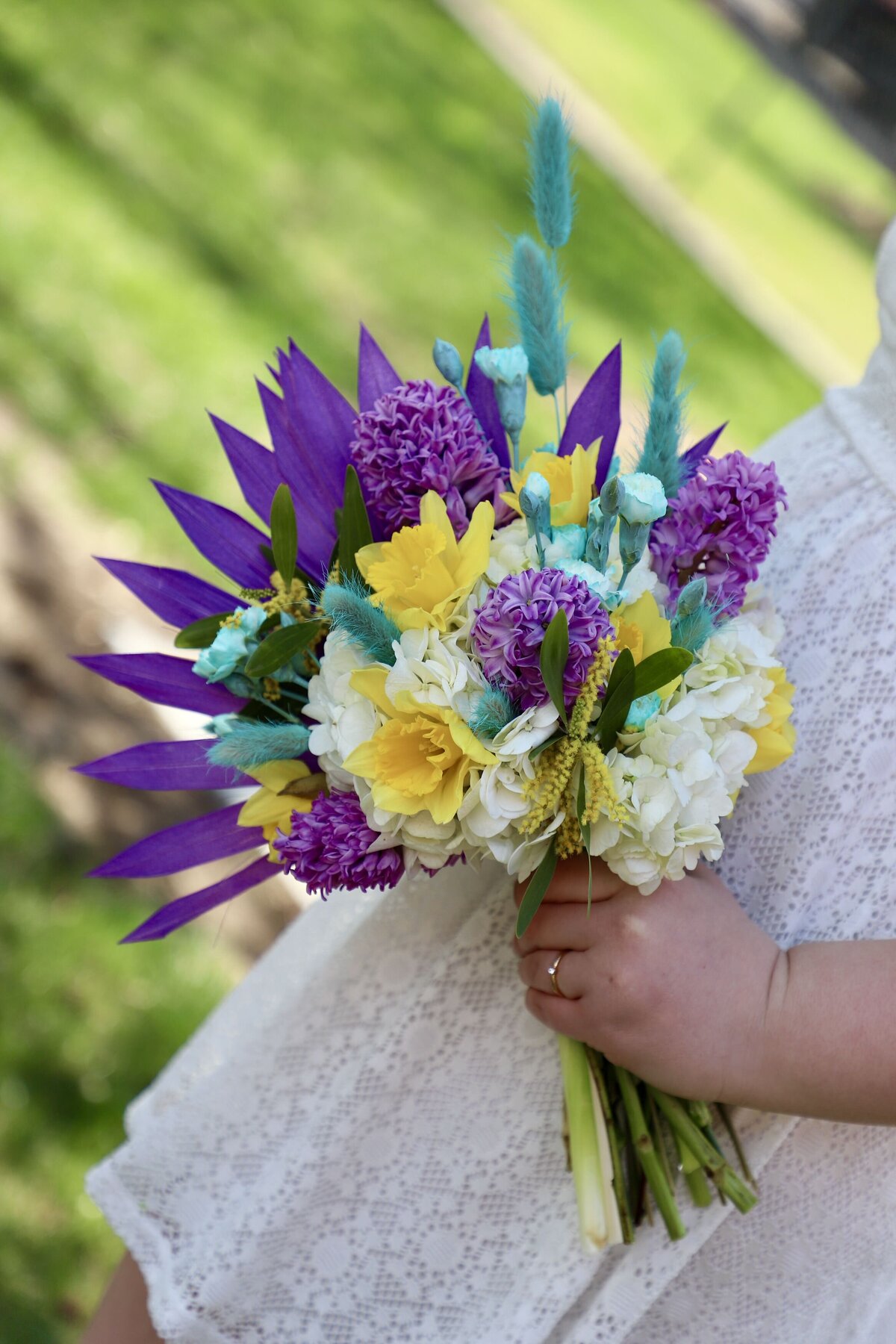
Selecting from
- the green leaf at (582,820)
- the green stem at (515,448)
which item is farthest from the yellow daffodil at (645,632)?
the green stem at (515,448)

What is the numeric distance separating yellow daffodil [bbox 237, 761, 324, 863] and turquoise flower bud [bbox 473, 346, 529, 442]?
373mm

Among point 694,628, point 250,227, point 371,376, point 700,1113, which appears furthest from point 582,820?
point 250,227

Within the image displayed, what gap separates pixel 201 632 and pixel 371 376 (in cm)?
30

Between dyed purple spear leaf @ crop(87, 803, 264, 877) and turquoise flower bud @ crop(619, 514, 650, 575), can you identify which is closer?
turquoise flower bud @ crop(619, 514, 650, 575)

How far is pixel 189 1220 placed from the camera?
1.26 meters

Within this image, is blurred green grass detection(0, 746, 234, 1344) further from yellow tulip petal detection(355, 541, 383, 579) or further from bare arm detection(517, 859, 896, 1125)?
yellow tulip petal detection(355, 541, 383, 579)

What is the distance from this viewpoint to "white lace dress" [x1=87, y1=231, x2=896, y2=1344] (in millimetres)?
1130

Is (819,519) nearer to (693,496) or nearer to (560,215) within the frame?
(693,496)

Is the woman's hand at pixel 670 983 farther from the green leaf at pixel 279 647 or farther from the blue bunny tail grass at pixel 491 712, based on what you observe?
the green leaf at pixel 279 647

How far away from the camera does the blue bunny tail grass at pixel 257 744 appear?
958 millimetres

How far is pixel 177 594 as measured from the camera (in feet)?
3.62

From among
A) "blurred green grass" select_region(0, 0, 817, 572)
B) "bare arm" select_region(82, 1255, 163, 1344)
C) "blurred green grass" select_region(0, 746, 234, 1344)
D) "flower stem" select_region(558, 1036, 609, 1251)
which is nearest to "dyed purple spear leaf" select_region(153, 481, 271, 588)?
"flower stem" select_region(558, 1036, 609, 1251)

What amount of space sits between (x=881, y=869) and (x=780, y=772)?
0.13m

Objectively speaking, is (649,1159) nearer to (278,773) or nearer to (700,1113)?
(700,1113)
